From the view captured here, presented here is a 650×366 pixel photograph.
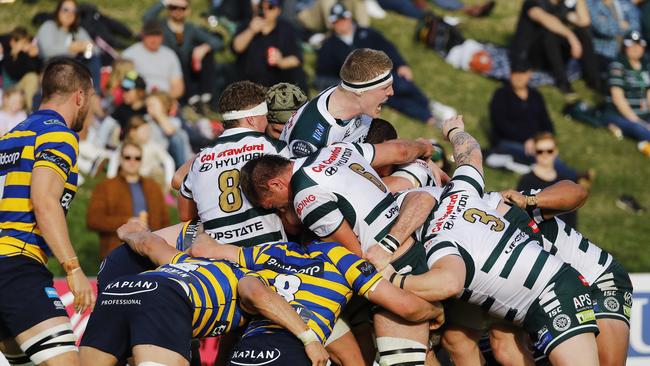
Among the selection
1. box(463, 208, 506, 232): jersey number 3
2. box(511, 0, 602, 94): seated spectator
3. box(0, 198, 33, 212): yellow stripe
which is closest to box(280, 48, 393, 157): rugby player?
box(463, 208, 506, 232): jersey number 3

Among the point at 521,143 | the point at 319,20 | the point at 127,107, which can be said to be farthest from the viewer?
the point at 319,20

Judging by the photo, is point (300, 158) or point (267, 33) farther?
point (267, 33)

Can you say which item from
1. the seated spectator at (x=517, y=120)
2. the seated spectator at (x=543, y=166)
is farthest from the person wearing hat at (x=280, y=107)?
the seated spectator at (x=517, y=120)

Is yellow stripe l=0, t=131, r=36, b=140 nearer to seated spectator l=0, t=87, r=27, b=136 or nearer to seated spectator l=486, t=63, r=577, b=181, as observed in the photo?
seated spectator l=0, t=87, r=27, b=136

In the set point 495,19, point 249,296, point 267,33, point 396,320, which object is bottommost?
point 495,19

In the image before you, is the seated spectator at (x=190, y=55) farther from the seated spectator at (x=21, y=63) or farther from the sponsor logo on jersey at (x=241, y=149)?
the sponsor logo on jersey at (x=241, y=149)

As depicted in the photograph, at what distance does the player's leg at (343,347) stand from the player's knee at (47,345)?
1.65 m

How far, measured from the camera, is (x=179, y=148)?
46.0 feet

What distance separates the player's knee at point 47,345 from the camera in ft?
23.5

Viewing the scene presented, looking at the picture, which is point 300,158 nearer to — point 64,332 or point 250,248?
point 250,248

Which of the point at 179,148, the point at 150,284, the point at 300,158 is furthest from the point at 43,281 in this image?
the point at 179,148

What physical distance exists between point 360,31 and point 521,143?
2.63 m

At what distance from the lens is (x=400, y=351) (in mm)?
7152

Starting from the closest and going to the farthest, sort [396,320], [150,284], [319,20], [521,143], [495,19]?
[150,284]
[396,320]
[521,143]
[319,20]
[495,19]
